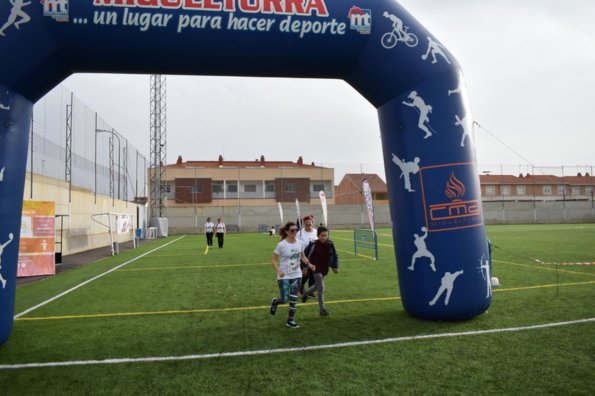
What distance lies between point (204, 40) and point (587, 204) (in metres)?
58.4

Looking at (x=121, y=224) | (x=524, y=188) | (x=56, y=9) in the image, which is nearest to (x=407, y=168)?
(x=56, y=9)

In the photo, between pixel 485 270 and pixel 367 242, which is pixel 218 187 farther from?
pixel 485 270

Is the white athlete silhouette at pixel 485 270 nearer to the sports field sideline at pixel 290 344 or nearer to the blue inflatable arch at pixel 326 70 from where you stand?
the blue inflatable arch at pixel 326 70

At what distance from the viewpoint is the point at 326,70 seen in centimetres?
677

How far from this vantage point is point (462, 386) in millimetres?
4121

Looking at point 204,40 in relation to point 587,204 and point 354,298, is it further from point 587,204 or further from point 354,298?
point 587,204

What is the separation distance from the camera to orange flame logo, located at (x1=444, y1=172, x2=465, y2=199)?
254 inches

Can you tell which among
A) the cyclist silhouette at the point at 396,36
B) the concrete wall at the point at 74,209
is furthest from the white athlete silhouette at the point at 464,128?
the concrete wall at the point at 74,209

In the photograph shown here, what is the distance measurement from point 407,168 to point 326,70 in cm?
206

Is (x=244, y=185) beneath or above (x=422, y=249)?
above

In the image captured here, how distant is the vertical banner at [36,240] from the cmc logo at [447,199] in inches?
475

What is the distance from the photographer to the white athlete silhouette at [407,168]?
6564mm

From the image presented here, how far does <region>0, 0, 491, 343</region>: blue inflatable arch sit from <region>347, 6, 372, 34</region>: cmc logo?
0.02 metres

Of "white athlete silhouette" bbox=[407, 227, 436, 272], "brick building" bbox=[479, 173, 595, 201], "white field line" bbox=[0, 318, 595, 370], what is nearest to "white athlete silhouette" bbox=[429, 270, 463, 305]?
"white athlete silhouette" bbox=[407, 227, 436, 272]
